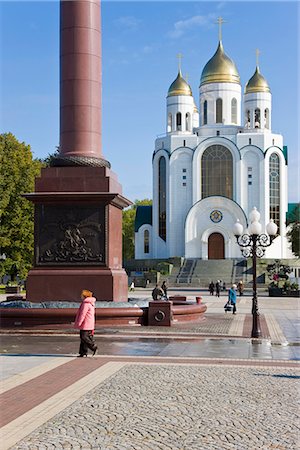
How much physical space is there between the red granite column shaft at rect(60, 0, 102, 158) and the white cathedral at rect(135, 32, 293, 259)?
189 ft

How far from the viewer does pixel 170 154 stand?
81.5 meters

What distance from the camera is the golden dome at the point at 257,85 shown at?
83.5 meters

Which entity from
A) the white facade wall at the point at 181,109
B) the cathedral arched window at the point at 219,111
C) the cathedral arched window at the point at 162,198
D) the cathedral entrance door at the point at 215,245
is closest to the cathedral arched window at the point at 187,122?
the white facade wall at the point at 181,109

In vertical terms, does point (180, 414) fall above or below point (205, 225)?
below

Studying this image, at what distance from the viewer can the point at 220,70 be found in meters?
82.5

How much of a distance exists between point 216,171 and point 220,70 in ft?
37.5

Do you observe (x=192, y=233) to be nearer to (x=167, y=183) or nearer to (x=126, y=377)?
(x=167, y=183)

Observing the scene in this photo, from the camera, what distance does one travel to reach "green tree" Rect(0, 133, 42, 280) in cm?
5262

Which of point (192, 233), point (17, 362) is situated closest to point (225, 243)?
point (192, 233)

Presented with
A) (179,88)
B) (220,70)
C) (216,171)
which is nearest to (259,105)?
(220,70)

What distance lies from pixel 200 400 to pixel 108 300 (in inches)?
419

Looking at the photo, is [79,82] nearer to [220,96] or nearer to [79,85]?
[79,85]

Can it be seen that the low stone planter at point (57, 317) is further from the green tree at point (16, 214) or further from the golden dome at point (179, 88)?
the golden dome at point (179, 88)

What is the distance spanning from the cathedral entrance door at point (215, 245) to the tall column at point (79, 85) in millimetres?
58887
